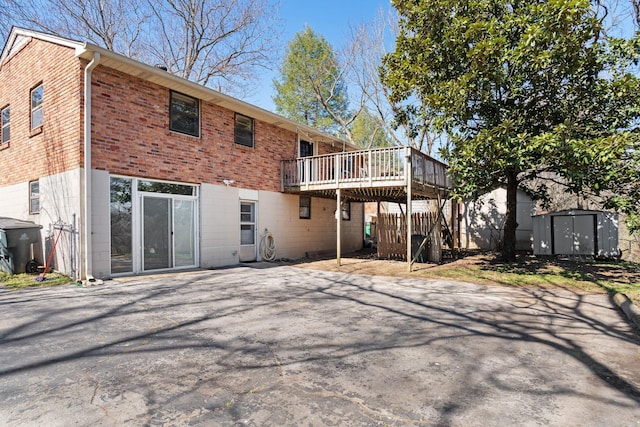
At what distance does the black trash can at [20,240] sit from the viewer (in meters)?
8.16

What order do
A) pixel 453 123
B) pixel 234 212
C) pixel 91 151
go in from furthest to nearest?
pixel 234 212, pixel 453 123, pixel 91 151

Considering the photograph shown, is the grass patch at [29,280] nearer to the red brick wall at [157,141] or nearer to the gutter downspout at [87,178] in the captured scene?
the gutter downspout at [87,178]

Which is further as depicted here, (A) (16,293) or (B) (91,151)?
(B) (91,151)

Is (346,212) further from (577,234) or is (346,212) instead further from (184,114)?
(184,114)

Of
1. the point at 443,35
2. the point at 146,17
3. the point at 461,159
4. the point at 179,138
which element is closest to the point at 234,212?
the point at 179,138

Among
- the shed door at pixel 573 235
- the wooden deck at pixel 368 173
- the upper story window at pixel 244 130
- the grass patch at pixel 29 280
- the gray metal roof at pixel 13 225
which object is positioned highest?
the upper story window at pixel 244 130

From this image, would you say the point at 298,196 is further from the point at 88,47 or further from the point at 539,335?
the point at 539,335

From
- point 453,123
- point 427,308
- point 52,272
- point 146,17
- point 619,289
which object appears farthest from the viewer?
point 146,17

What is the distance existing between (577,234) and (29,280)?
1634 cm

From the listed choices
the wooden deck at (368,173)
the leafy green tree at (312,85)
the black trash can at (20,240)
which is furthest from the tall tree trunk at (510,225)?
the leafy green tree at (312,85)

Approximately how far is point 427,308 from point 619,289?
4.43 metres

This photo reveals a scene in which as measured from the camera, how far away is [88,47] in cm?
727

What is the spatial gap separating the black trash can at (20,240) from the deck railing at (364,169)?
23.6 feet

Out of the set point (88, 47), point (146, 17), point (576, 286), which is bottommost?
point (576, 286)
